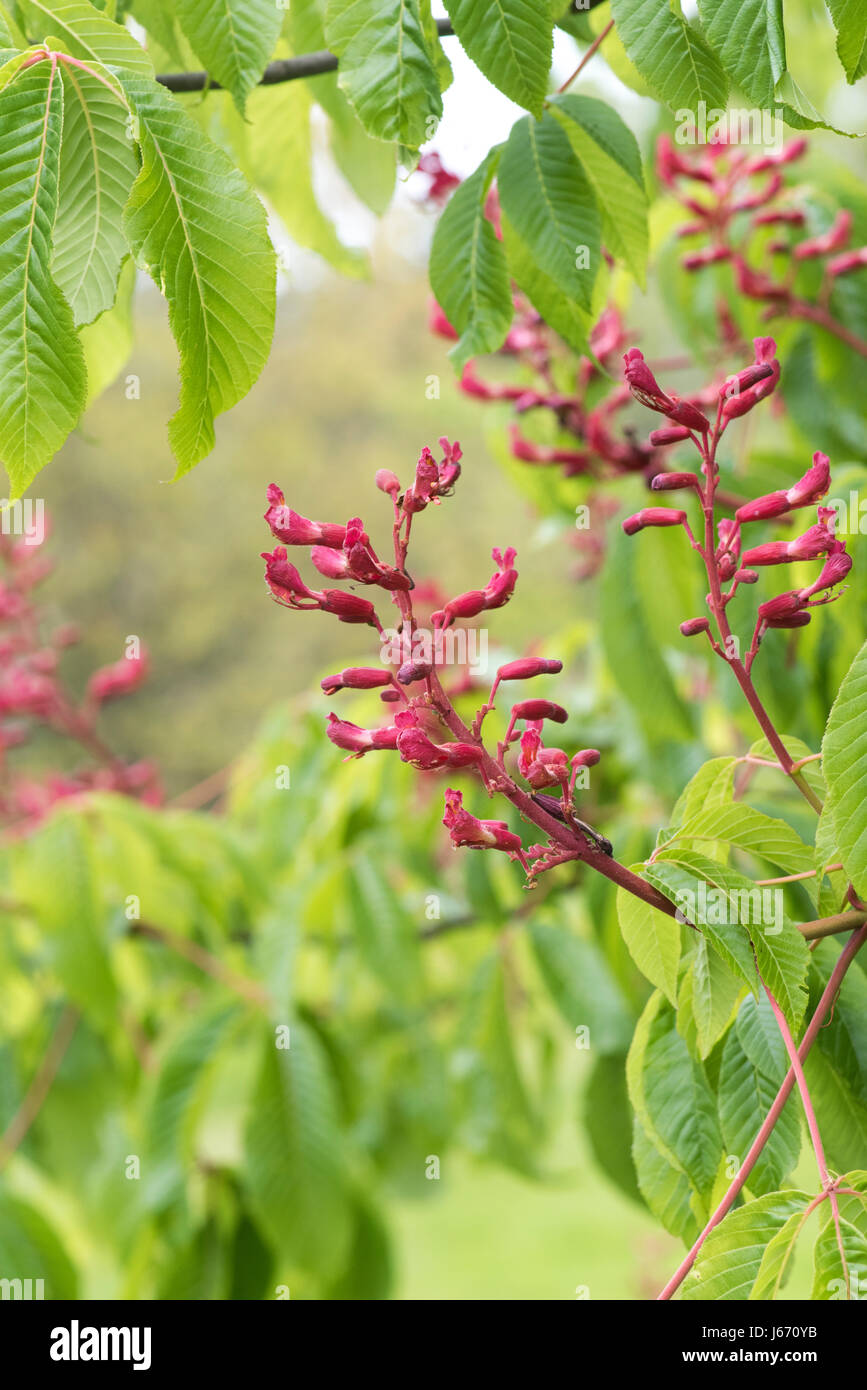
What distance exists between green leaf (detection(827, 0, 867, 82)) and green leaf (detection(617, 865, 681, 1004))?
541mm

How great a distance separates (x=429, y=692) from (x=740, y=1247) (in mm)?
392

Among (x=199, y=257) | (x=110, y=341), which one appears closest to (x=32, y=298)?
(x=199, y=257)

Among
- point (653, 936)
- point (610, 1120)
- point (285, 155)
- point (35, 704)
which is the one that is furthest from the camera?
point (35, 704)

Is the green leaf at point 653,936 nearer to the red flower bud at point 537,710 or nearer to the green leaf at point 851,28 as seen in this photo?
the red flower bud at point 537,710

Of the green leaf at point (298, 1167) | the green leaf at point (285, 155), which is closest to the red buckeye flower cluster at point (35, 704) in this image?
the green leaf at point (298, 1167)

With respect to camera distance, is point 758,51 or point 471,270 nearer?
point 758,51

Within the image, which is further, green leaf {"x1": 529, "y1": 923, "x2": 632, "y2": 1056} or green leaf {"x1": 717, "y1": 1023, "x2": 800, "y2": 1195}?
green leaf {"x1": 529, "y1": 923, "x2": 632, "y2": 1056}

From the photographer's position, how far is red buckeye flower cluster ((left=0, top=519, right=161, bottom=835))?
8.92 feet

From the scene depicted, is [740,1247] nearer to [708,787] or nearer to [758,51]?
[708,787]

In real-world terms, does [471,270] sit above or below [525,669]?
above

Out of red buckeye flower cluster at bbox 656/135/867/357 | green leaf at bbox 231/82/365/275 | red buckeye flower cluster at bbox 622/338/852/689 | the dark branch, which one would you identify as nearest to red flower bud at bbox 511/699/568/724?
red buckeye flower cluster at bbox 622/338/852/689

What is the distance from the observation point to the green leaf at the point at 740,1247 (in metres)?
0.78

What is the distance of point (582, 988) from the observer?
6.73 feet

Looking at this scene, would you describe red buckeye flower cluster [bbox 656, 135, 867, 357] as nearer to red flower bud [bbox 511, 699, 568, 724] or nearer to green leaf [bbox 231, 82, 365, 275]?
green leaf [bbox 231, 82, 365, 275]
